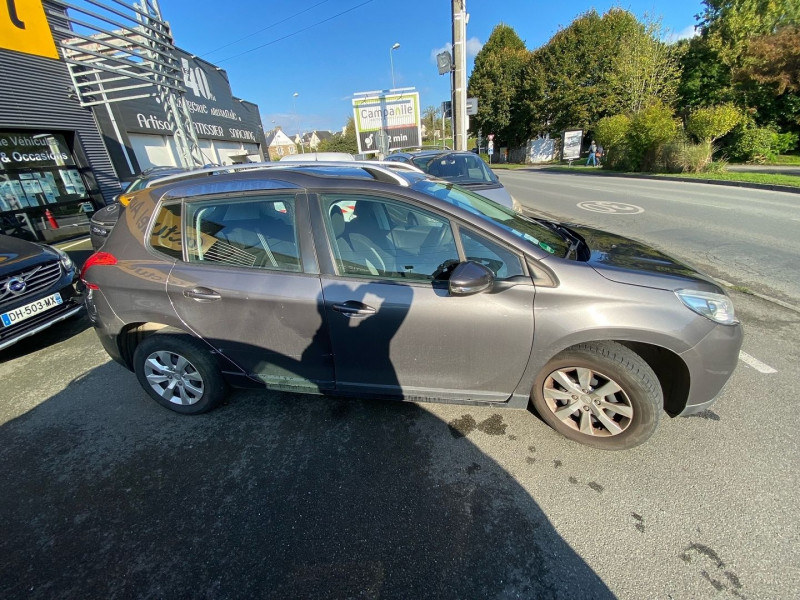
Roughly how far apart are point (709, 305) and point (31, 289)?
595 cm

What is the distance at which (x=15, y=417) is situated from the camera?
9.40ft

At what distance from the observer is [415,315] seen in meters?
2.08

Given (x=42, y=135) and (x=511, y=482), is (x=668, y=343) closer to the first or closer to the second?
(x=511, y=482)

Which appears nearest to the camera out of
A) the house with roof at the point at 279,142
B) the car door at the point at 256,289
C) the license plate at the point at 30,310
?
the car door at the point at 256,289


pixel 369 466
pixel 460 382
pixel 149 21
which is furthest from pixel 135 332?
pixel 149 21

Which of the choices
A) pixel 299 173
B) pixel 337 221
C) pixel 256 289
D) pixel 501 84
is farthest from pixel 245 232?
pixel 501 84

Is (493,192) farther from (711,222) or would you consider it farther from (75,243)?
(75,243)

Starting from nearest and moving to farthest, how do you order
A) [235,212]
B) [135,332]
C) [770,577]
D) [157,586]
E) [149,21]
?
[770,577] < [157,586] < [235,212] < [135,332] < [149,21]

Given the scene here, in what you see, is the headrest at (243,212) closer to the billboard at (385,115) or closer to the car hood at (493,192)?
the car hood at (493,192)

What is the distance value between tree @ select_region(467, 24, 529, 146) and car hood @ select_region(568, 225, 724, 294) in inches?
1725

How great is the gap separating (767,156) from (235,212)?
27.7 meters

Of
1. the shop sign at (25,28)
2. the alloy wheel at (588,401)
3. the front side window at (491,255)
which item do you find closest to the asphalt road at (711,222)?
the alloy wheel at (588,401)

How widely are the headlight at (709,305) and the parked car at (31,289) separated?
5.59 metres

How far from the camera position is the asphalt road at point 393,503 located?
160cm
